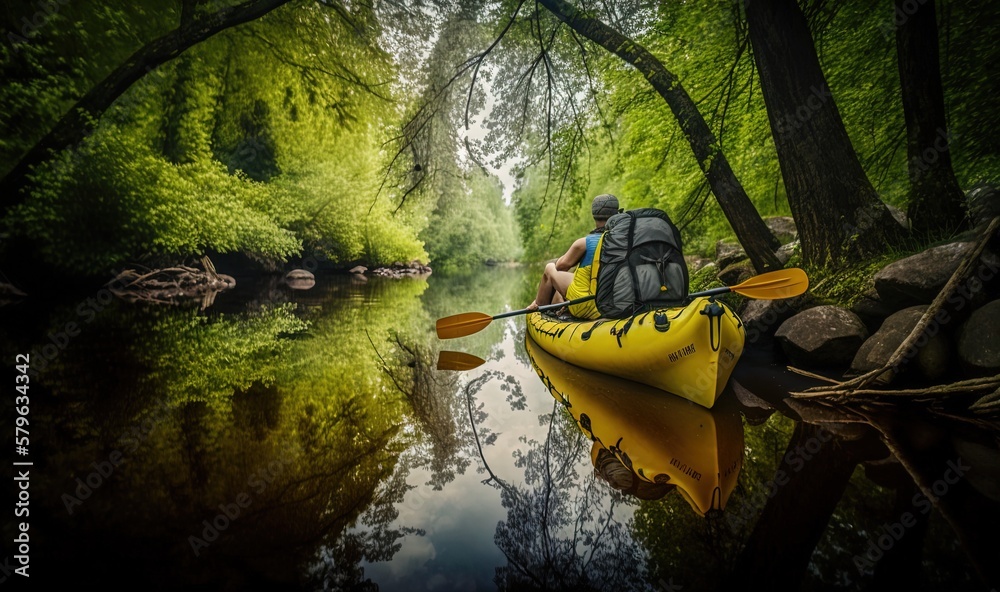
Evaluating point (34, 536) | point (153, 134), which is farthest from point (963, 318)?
point (153, 134)

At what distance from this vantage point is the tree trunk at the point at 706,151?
4699mm

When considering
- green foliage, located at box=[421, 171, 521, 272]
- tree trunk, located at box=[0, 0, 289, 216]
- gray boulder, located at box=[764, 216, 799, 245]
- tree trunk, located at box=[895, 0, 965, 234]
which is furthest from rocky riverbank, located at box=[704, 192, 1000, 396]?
green foliage, located at box=[421, 171, 521, 272]

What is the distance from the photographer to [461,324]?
439 centimetres

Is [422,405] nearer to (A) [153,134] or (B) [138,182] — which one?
(B) [138,182]

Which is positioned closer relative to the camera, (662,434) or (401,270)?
(662,434)

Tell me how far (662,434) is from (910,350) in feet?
6.76

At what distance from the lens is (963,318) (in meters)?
2.60

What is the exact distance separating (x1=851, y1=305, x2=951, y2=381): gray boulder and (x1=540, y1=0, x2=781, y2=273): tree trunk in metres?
1.91

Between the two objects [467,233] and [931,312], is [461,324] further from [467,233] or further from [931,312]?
[467,233]

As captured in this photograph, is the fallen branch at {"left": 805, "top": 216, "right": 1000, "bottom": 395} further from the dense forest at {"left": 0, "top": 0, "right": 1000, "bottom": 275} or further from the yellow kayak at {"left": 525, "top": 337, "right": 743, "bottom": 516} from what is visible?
the dense forest at {"left": 0, "top": 0, "right": 1000, "bottom": 275}
